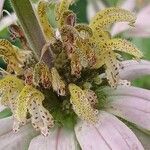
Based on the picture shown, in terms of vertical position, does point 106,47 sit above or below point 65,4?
below

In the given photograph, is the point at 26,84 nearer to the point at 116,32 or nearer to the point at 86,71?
the point at 86,71

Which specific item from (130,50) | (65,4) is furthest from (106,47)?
(65,4)

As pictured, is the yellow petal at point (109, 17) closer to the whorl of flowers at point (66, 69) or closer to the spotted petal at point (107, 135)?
the whorl of flowers at point (66, 69)

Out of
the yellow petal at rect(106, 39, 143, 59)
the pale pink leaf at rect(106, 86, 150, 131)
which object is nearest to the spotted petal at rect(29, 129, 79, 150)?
the pale pink leaf at rect(106, 86, 150, 131)

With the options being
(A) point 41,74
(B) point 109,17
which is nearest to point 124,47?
(B) point 109,17

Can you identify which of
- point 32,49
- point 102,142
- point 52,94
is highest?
point 32,49

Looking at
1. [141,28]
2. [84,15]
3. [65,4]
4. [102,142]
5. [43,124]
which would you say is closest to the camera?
[102,142]

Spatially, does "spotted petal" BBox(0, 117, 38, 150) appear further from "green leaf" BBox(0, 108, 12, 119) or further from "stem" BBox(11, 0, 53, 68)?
"stem" BBox(11, 0, 53, 68)

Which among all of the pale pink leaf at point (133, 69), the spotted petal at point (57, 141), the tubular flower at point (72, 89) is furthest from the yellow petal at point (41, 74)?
the pale pink leaf at point (133, 69)
